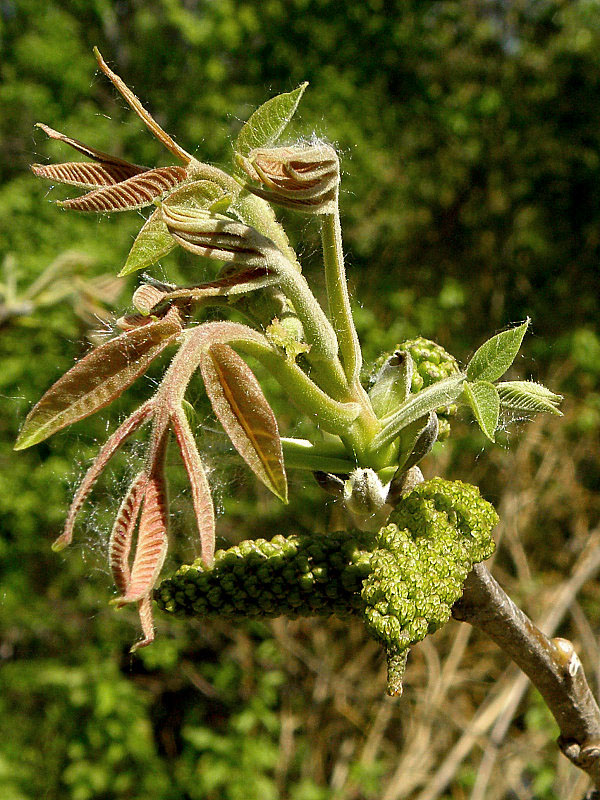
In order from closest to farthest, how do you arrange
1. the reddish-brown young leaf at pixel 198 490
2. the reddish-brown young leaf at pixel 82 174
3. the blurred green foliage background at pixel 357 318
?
1. the reddish-brown young leaf at pixel 198 490
2. the reddish-brown young leaf at pixel 82 174
3. the blurred green foliage background at pixel 357 318

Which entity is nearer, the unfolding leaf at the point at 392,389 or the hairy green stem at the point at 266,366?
the hairy green stem at the point at 266,366

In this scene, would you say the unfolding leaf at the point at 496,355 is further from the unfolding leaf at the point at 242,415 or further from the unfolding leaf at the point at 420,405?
the unfolding leaf at the point at 242,415

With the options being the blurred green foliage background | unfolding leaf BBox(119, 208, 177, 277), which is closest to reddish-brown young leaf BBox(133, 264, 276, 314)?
unfolding leaf BBox(119, 208, 177, 277)

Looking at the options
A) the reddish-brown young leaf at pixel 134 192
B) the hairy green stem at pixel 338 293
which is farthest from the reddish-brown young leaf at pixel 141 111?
the hairy green stem at pixel 338 293

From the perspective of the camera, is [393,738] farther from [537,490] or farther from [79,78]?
[79,78]

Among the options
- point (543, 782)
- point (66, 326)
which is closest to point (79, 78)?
point (66, 326)

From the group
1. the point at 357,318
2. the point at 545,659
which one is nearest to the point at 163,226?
the point at 545,659

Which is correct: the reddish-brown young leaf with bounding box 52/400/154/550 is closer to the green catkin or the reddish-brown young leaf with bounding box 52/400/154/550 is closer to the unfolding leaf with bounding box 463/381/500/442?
the green catkin
